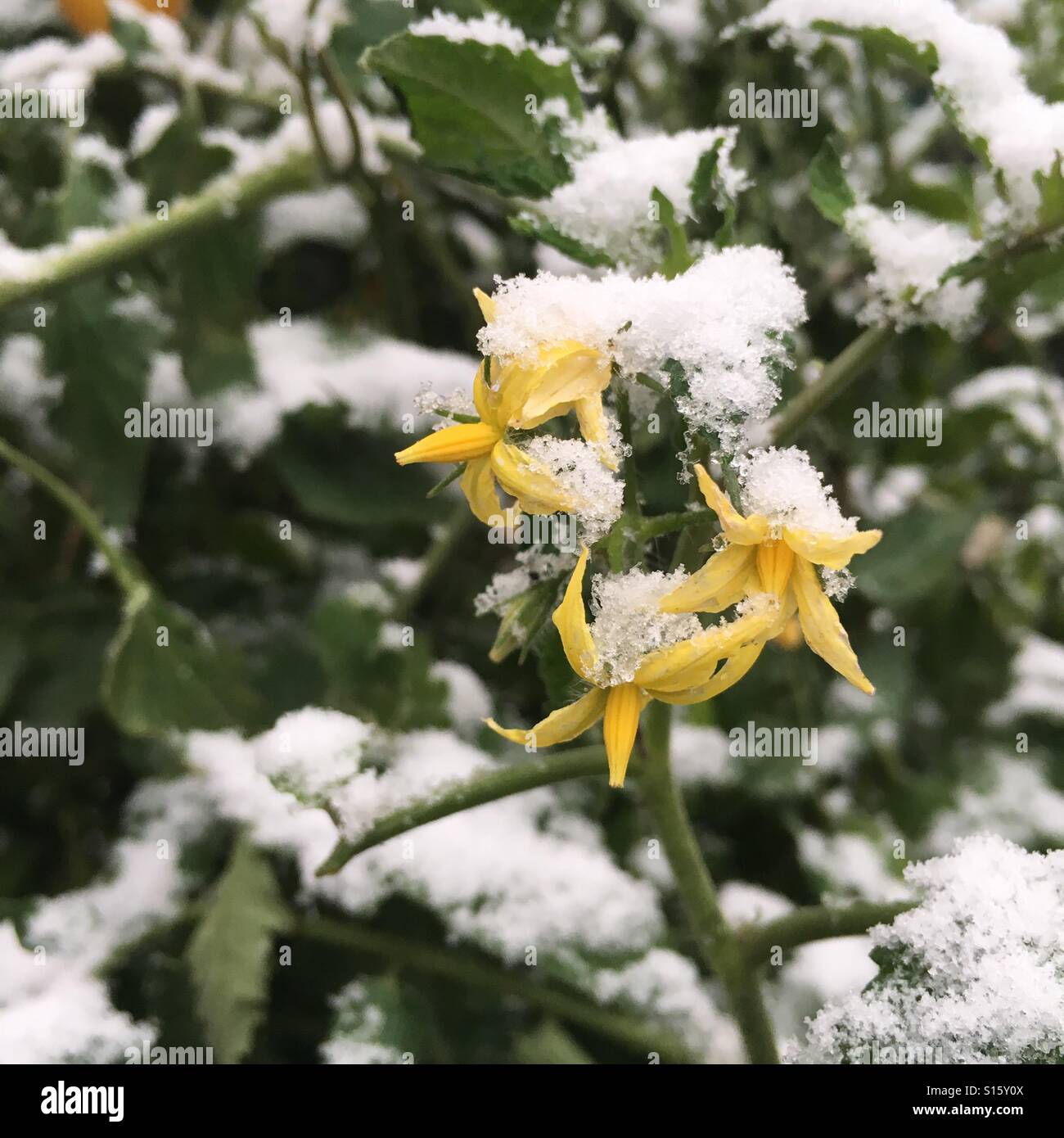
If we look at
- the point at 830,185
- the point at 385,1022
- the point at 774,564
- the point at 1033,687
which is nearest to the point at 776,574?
the point at 774,564

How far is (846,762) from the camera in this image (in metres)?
0.65

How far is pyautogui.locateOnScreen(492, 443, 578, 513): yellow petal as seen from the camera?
0.26 metres

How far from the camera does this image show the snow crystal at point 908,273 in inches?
14.6

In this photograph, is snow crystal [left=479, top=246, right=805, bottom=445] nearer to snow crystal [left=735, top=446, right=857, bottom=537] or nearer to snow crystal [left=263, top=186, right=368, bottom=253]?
snow crystal [left=735, top=446, right=857, bottom=537]

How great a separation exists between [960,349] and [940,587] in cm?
20

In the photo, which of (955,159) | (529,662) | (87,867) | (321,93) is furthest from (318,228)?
(955,159)

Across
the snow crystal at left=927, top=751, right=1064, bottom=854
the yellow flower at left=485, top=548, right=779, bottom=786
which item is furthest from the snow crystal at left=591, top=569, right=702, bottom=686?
the snow crystal at left=927, top=751, right=1064, bottom=854

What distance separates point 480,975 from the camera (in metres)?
0.51

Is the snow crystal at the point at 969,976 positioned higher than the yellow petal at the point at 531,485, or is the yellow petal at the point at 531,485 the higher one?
the yellow petal at the point at 531,485

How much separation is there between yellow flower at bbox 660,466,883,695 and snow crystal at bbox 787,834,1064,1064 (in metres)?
0.10

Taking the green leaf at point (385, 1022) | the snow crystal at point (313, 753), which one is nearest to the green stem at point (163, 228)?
the snow crystal at point (313, 753)

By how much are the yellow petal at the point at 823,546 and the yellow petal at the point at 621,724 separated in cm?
6

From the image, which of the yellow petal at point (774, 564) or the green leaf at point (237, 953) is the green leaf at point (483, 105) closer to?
the yellow petal at point (774, 564)
